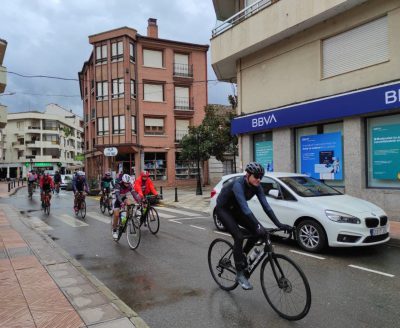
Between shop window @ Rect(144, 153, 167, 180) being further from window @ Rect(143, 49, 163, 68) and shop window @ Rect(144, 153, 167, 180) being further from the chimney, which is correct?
the chimney

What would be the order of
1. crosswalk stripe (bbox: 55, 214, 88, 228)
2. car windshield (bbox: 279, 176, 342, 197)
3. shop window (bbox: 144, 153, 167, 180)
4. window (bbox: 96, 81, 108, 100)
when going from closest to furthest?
1. car windshield (bbox: 279, 176, 342, 197)
2. crosswalk stripe (bbox: 55, 214, 88, 228)
3. shop window (bbox: 144, 153, 167, 180)
4. window (bbox: 96, 81, 108, 100)

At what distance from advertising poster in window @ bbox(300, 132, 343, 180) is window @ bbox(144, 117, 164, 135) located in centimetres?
2304

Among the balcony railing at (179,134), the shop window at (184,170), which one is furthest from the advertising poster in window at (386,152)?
the balcony railing at (179,134)

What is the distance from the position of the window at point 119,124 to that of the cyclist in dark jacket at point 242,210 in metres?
31.3

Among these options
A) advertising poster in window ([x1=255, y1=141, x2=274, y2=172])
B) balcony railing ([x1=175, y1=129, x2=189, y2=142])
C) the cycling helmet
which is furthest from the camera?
balcony railing ([x1=175, y1=129, x2=189, y2=142])

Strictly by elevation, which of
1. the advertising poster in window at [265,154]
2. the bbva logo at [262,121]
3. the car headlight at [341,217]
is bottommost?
the car headlight at [341,217]

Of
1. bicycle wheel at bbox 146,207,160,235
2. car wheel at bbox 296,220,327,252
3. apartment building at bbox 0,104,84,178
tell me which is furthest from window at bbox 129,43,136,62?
apartment building at bbox 0,104,84,178

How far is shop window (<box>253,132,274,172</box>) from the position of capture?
642 inches

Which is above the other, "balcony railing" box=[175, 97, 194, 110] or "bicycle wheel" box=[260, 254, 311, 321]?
"balcony railing" box=[175, 97, 194, 110]

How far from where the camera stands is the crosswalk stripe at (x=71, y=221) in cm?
1222

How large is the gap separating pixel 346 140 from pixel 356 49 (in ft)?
9.65

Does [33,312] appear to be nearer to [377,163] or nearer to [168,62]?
[377,163]

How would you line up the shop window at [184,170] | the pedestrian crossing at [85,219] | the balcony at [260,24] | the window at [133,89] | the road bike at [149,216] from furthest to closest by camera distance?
1. the shop window at [184,170]
2. the window at [133,89]
3. the balcony at [260,24]
4. the pedestrian crossing at [85,219]
5. the road bike at [149,216]

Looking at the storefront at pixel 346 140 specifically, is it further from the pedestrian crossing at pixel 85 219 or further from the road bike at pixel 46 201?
the road bike at pixel 46 201
